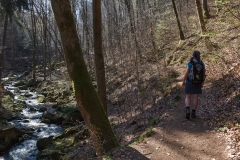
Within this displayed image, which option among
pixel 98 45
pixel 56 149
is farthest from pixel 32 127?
pixel 98 45

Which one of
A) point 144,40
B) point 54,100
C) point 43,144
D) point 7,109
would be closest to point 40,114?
point 7,109

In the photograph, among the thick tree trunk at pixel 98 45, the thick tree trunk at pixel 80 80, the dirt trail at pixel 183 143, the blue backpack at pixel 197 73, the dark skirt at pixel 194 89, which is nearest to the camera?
the dirt trail at pixel 183 143

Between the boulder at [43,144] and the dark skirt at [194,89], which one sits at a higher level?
the dark skirt at [194,89]

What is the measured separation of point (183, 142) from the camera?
585 cm

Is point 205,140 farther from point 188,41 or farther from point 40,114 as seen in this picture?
point 40,114

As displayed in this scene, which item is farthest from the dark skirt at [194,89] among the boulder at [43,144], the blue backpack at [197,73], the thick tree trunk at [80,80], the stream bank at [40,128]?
the boulder at [43,144]

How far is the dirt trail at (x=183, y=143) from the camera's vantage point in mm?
5086

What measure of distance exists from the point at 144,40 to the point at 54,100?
396 inches

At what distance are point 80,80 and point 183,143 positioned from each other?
310 cm

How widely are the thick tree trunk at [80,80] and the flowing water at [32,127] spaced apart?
5961 millimetres

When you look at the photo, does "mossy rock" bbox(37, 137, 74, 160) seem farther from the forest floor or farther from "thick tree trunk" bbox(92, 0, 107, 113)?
the forest floor

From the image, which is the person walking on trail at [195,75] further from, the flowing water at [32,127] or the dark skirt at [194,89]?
the flowing water at [32,127]

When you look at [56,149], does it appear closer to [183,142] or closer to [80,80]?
[80,80]

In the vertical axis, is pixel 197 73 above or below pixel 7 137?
above
